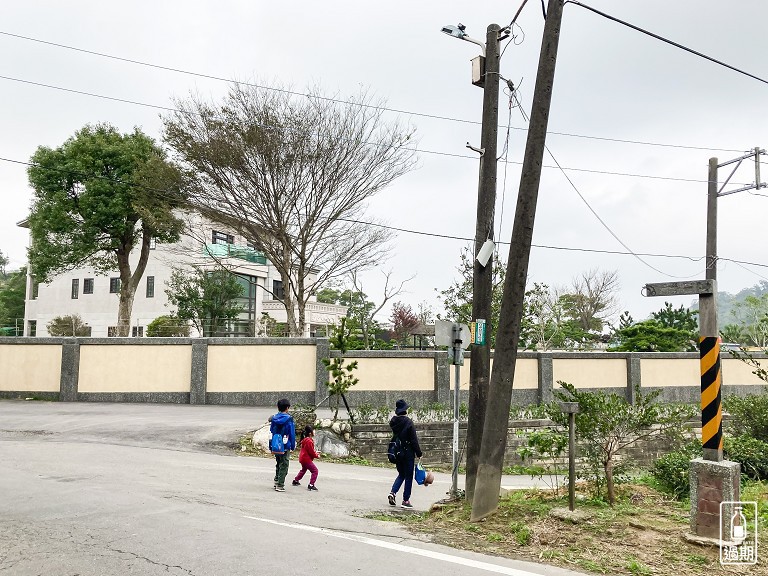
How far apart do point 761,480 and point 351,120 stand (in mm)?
18789

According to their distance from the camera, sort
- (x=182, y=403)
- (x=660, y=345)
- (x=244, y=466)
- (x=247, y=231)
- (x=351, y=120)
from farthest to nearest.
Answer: (x=660, y=345) < (x=247, y=231) < (x=351, y=120) < (x=182, y=403) < (x=244, y=466)

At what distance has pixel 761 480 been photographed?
11211 millimetres

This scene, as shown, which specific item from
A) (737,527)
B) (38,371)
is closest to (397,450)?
(737,527)

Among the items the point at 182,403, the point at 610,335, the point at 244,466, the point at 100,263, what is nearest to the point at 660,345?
the point at 610,335

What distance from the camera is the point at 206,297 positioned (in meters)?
38.5

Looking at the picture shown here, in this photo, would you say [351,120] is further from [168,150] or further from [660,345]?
[660,345]

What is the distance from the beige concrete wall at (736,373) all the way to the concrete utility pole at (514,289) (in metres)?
25.4

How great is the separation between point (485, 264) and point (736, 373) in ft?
84.1

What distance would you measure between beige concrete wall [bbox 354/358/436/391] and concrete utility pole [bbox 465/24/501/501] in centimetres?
1334

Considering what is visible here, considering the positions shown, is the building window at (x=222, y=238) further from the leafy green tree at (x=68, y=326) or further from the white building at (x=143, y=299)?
the leafy green tree at (x=68, y=326)

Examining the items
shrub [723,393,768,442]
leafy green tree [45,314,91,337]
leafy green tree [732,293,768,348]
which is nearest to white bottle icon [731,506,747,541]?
shrub [723,393,768,442]

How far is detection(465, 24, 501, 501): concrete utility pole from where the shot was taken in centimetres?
916

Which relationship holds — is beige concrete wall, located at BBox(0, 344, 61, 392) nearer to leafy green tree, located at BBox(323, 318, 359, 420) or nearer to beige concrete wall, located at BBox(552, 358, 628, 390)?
leafy green tree, located at BBox(323, 318, 359, 420)

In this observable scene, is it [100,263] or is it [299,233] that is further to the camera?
[100,263]
